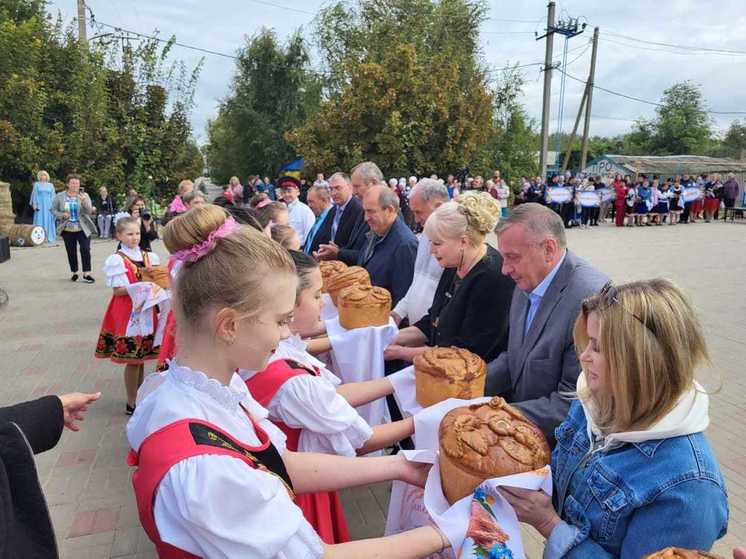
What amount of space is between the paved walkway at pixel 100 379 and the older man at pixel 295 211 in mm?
3274

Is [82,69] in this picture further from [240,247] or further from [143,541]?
[240,247]

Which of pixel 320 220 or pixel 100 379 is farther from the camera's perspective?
pixel 320 220

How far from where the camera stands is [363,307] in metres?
3.52

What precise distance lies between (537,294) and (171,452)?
73.3 inches

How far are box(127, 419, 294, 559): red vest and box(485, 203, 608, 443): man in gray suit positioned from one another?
4.49 ft

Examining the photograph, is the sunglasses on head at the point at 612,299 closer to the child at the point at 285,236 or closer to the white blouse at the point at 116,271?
the child at the point at 285,236

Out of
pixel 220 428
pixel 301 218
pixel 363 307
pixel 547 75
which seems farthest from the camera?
pixel 547 75

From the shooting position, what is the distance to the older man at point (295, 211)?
27.2 ft

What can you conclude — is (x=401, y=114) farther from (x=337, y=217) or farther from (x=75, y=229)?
(x=337, y=217)

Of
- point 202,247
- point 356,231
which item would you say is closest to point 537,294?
point 202,247

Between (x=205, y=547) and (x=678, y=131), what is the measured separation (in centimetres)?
5917


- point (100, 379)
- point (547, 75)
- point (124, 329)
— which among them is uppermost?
point (547, 75)

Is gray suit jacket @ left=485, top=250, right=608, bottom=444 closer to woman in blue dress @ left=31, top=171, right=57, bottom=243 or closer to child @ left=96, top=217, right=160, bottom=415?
child @ left=96, top=217, right=160, bottom=415

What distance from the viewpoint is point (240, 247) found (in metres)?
1.50
